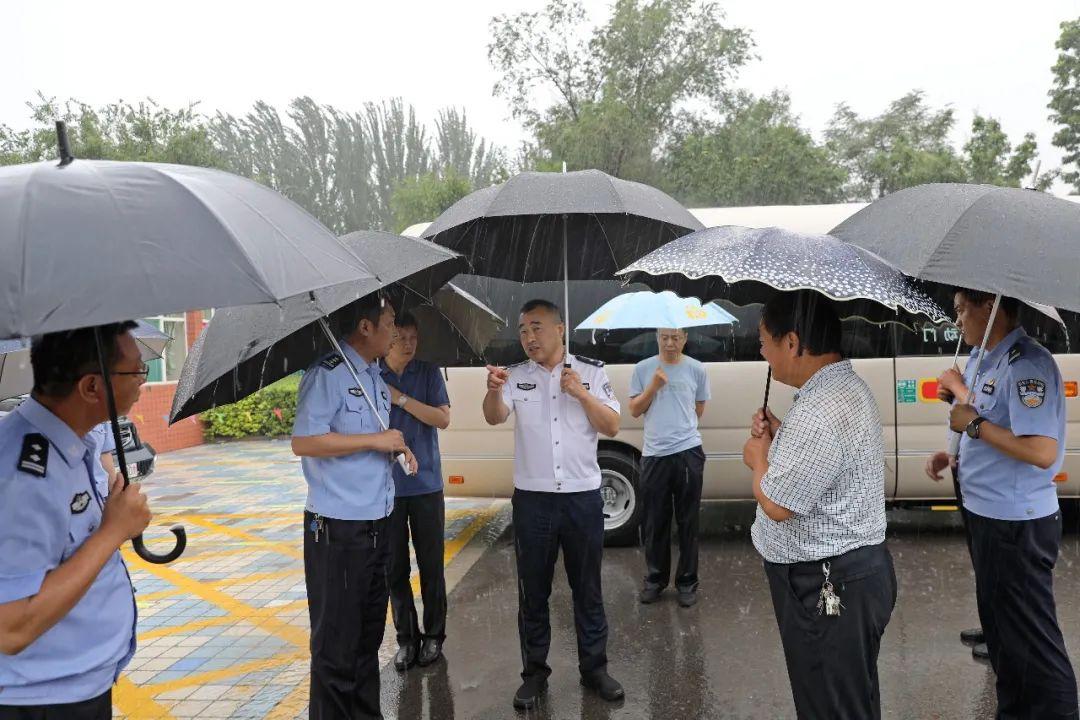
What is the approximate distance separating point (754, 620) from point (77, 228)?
13.7 ft

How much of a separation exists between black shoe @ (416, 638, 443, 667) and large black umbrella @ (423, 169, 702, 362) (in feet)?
5.83

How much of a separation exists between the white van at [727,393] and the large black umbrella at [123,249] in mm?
3840

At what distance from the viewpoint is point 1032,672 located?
2.77 meters

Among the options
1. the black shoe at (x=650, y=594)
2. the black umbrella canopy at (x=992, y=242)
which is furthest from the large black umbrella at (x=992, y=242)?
the black shoe at (x=650, y=594)

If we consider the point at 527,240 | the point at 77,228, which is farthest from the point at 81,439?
the point at 527,240

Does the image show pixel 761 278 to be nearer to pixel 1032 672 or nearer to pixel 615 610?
pixel 1032 672

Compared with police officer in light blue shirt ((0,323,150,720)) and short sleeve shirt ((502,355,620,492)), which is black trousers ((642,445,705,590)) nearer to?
short sleeve shirt ((502,355,620,492))

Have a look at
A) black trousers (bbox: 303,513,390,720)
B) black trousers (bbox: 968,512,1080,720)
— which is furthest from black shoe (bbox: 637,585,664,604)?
black trousers (bbox: 303,513,390,720)

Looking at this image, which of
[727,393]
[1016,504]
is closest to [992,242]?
[1016,504]

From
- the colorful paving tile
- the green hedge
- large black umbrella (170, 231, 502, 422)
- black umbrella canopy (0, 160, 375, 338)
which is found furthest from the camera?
the green hedge

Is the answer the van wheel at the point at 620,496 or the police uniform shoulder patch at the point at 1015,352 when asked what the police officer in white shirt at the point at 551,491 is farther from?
the van wheel at the point at 620,496

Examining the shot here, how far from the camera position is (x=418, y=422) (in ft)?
13.1

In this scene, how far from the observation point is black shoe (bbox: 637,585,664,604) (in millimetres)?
4926

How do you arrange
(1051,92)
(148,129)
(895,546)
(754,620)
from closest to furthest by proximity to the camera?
1. (754,620)
2. (895,546)
3. (148,129)
4. (1051,92)
